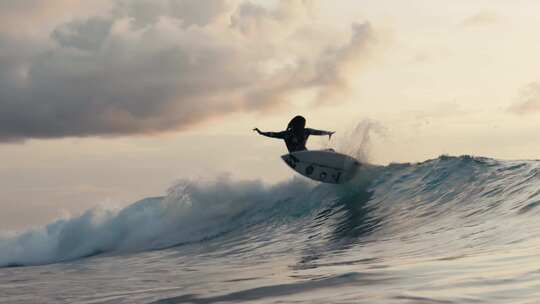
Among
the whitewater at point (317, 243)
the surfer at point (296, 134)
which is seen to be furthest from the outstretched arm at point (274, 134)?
the whitewater at point (317, 243)

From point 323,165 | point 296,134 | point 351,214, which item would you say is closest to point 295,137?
point 296,134

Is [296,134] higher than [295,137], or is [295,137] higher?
[296,134]

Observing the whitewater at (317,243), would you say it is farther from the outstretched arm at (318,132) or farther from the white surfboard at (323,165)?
the outstretched arm at (318,132)

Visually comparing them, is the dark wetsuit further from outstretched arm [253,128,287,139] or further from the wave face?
the wave face

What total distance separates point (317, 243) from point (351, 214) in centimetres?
485

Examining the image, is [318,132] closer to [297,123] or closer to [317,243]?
[297,123]

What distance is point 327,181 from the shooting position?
2764 cm

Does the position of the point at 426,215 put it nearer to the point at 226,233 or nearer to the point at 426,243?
the point at 426,243

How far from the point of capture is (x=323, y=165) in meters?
27.1

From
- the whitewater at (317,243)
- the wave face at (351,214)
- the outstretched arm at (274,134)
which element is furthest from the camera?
the outstretched arm at (274,134)

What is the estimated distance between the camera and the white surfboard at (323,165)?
27.0 m

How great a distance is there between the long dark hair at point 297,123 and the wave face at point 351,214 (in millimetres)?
3386

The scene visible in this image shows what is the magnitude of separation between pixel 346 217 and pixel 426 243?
9247mm

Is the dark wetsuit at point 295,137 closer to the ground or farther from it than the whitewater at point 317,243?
farther from it
